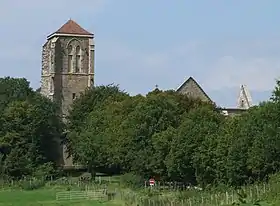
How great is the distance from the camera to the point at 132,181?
67.2 m

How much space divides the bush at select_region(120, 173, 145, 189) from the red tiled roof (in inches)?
1874

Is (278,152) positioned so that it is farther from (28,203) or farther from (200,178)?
(28,203)

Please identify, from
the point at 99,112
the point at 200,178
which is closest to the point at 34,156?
the point at 99,112

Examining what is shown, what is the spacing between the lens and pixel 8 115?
8912cm

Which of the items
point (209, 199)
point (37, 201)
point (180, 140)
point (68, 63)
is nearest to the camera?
point (209, 199)

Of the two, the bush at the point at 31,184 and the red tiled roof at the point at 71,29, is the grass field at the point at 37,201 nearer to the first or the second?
the bush at the point at 31,184

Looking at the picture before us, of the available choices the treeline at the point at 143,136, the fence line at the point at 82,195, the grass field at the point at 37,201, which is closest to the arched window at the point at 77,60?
the treeline at the point at 143,136

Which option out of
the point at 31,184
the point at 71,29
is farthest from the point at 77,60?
the point at 31,184

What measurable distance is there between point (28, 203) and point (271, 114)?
15.4 meters

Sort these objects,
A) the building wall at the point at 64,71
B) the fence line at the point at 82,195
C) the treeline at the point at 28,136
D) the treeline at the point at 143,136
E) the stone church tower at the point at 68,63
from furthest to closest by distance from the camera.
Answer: the stone church tower at the point at 68,63, the building wall at the point at 64,71, the treeline at the point at 28,136, the fence line at the point at 82,195, the treeline at the point at 143,136

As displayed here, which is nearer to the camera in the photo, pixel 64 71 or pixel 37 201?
pixel 37 201

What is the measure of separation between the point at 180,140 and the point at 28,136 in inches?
1256

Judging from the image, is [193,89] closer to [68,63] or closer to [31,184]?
[68,63]

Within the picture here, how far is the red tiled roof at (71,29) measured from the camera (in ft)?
374
